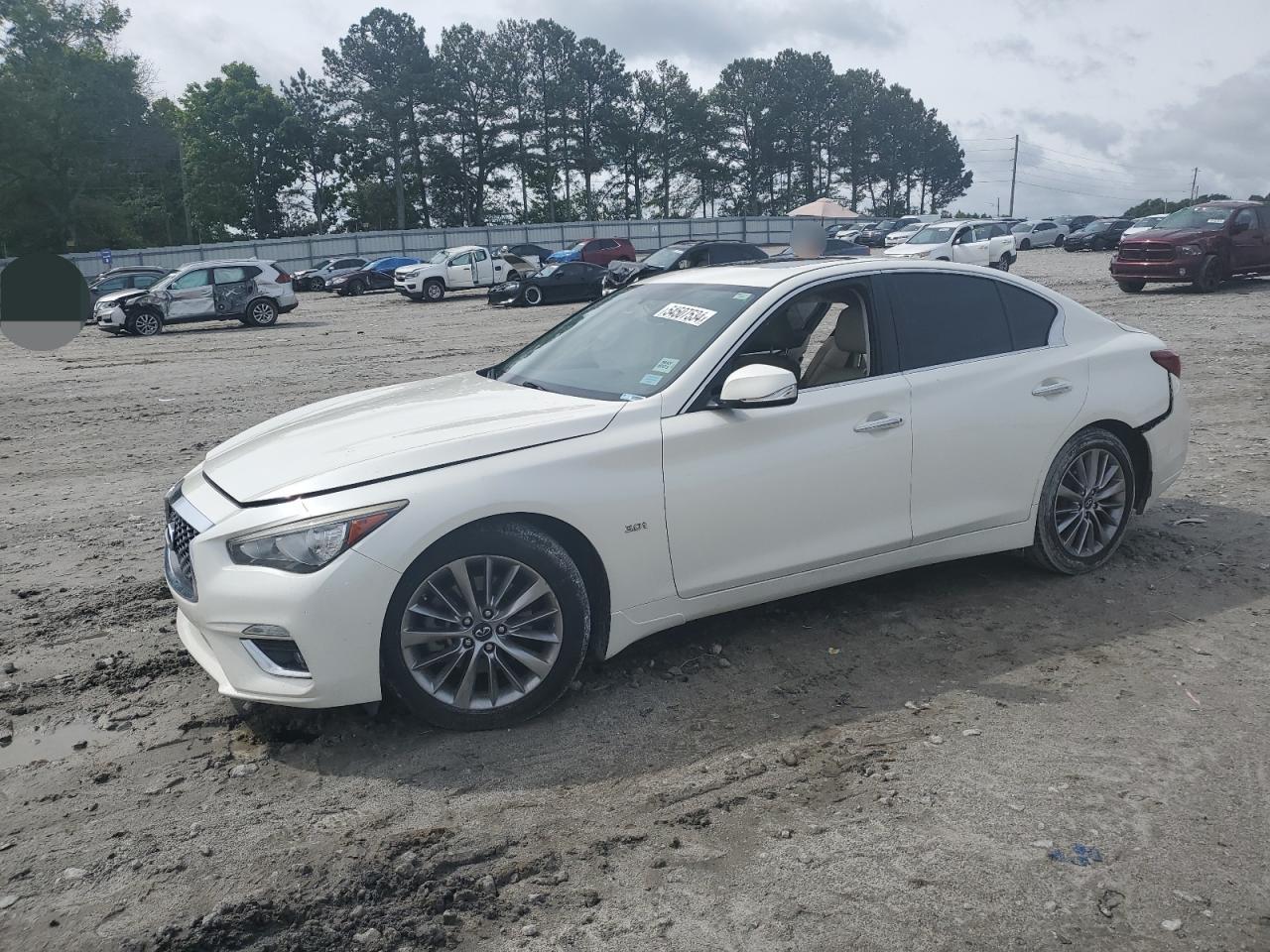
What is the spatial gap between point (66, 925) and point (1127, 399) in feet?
16.7

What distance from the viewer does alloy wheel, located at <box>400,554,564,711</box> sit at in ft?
12.4

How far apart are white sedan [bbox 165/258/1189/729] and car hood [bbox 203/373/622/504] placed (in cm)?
2

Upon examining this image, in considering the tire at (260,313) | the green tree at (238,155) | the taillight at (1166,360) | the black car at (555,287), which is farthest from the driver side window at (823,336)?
the green tree at (238,155)

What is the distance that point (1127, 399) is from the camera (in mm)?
5480

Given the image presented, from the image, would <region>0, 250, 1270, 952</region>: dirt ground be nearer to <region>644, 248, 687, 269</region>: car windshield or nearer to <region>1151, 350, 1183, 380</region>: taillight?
<region>1151, 350, 1183, 380</region>: taillight

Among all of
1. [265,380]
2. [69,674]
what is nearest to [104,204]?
[265,380]

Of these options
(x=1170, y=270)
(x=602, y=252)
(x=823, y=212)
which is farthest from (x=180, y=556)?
(x=823, y=212)

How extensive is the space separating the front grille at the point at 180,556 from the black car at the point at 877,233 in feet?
172

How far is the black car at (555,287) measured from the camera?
93.5 ft

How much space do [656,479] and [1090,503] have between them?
2.63 metres

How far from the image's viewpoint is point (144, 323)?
23750 mm

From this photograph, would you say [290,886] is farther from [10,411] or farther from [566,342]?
[10,411]

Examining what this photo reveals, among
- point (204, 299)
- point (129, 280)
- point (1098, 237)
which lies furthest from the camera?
point (1098, 237)
